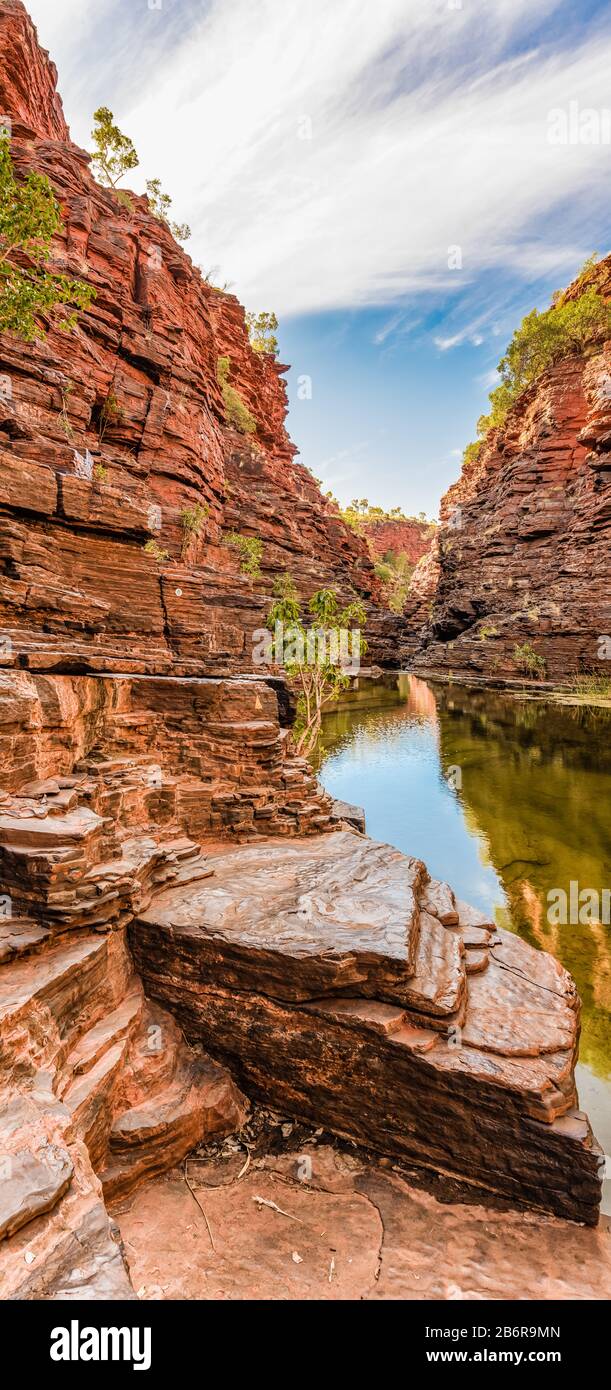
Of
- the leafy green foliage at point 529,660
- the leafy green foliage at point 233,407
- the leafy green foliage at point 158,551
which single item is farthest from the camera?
the leafy green foliage at point 233,407

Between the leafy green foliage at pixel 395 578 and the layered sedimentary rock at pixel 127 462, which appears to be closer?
the layered sedimentary rock at pixel 127 462

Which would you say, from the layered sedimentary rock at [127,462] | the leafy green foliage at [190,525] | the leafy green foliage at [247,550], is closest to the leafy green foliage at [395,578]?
the layered sedimentary rock at [127,462]

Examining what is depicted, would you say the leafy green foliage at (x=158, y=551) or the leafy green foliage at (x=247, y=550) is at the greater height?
the leafy green foliage at (x=247, y=550)

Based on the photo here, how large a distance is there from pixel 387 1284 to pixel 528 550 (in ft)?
158

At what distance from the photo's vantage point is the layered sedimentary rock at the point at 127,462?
34.4 feet

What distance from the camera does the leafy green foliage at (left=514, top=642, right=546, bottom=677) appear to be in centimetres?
3944

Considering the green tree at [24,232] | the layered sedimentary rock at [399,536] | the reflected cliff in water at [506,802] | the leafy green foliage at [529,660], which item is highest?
the layered sedimentary rock at [399,536]

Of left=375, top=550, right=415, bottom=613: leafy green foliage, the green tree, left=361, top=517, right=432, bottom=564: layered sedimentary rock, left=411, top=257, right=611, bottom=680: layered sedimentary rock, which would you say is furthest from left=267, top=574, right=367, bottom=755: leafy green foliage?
left=361, top=517, right=432, bottom=564: layered sedimentary rock

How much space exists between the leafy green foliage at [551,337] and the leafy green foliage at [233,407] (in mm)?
27975

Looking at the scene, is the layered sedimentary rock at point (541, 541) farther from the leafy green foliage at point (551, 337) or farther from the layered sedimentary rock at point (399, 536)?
the layered sedimentary rock at point (399, 536)

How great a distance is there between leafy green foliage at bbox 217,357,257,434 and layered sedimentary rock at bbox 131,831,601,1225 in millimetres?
44144

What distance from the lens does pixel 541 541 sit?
144 ft

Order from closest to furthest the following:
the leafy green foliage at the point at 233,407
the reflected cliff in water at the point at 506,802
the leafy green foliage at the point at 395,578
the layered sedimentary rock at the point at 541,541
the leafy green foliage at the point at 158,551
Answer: the reflected cliff in water at the point at 506,802 → the leafy green foliage at the point at 158,551 → the layered sedimentary rock at the point at 541,541 → the leafy green foliage at the point at 233,407 → the leafy green foliage at the point at 395,578
